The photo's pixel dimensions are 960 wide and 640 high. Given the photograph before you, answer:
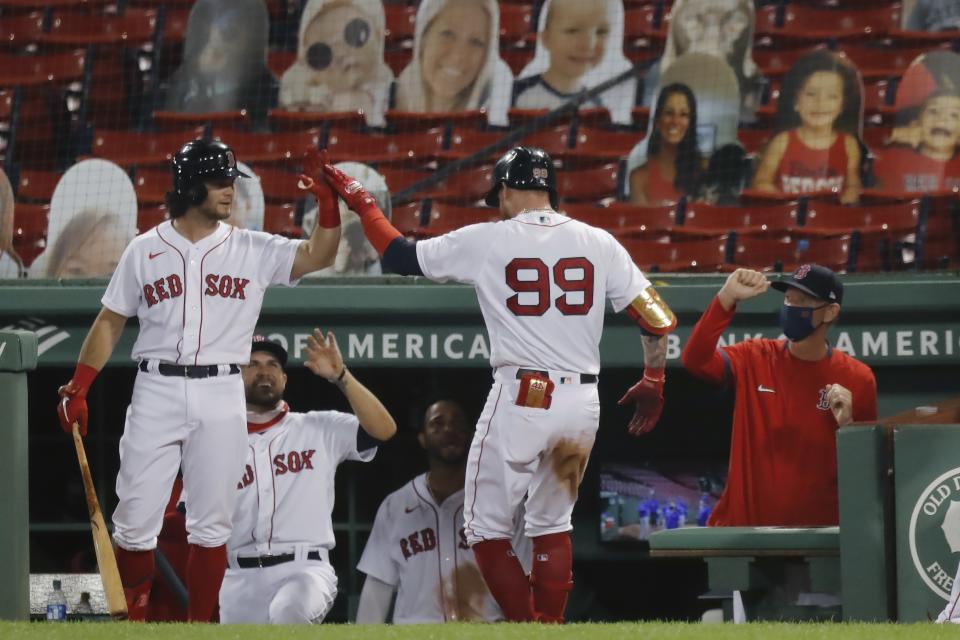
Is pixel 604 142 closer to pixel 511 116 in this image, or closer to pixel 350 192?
pixel 511 116

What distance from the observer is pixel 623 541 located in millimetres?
5914

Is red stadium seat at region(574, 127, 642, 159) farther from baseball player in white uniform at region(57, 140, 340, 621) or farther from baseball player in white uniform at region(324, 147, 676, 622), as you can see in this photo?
baseball player in white uniform at region(57, 140, 340, 621)

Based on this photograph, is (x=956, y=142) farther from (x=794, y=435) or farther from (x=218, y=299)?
(x=218, y=299)

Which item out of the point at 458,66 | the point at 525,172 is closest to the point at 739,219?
the point at 458,66

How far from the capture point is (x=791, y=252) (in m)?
6.38

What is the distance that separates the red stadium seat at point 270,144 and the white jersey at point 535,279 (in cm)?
300

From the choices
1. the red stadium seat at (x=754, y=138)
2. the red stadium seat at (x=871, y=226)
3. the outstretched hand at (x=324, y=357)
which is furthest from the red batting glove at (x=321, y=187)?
the red stadium seat at (x=754, y=138)

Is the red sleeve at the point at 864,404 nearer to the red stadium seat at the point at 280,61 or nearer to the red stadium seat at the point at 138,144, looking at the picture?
the red stadium seat at the point at 138,144

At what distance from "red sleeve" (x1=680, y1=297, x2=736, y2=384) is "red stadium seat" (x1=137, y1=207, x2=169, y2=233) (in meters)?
2.84

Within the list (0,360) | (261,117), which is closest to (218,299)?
(0,360)

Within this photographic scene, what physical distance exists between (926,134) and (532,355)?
332cm

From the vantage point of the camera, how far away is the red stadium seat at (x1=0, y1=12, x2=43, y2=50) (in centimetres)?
792

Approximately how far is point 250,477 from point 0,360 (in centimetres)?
125

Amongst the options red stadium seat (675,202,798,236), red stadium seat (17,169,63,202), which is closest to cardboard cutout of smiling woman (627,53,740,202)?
red stadium seat (675,202,798,236)
